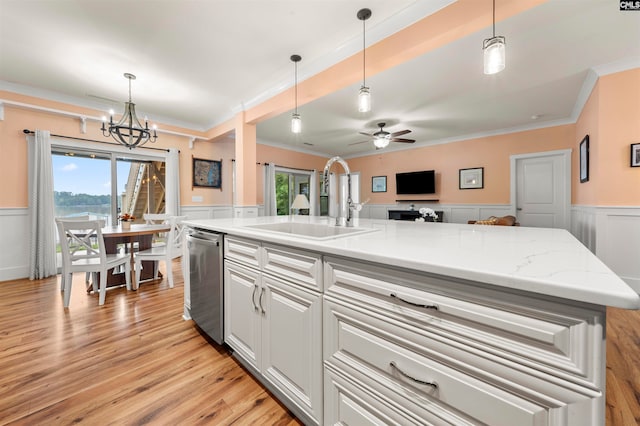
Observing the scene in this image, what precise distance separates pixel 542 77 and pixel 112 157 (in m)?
6.27

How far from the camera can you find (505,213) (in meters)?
5.41

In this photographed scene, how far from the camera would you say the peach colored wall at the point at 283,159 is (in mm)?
6102

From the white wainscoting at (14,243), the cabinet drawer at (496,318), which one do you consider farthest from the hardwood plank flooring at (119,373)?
the white wainscoting at (14,243)

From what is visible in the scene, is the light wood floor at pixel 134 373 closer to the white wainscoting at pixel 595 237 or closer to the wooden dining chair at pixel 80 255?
the wooden dining chair at pixel 80 255

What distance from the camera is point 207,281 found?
1.88m

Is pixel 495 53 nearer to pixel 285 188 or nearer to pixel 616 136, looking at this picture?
pixel 616 136

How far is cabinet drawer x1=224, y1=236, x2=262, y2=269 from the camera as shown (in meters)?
1.46

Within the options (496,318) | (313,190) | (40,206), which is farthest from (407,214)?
(40,206)

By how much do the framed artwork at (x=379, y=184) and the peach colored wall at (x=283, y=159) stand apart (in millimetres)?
1589

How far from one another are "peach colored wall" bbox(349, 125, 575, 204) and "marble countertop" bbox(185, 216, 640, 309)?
5.04m

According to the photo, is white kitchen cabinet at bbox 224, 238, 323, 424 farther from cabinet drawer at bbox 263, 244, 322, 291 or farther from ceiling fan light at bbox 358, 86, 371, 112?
ceiling fan light at bbox 358, 86, 371, 112

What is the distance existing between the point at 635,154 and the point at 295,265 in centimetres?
388

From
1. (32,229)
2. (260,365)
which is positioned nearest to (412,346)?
(260,365)

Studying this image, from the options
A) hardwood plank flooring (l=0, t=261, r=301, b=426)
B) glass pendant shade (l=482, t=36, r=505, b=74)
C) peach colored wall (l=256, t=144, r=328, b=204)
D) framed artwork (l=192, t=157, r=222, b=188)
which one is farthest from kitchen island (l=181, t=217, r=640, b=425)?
peach colored wall (l=256, t=144, r=328, b=204)
